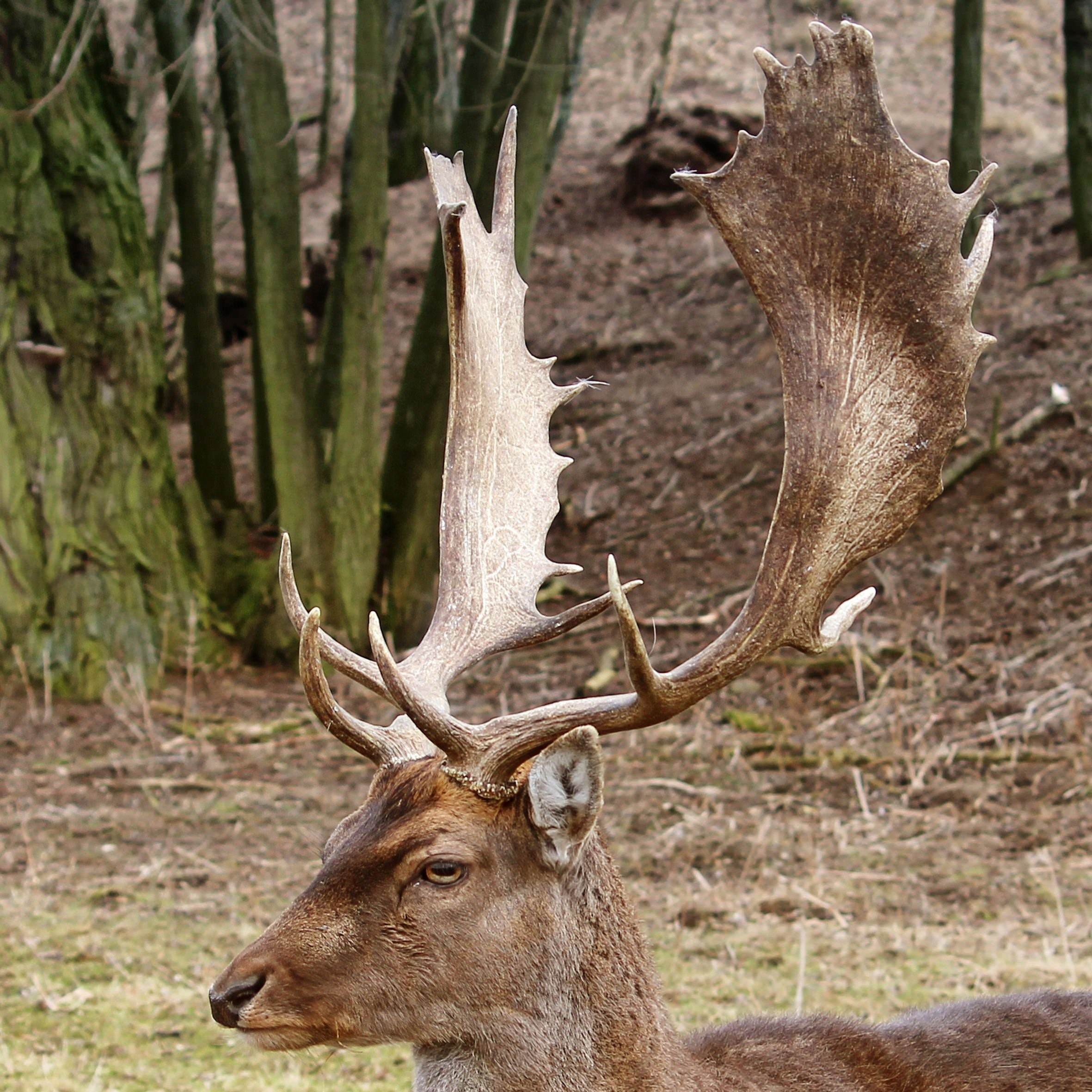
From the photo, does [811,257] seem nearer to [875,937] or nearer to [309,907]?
[309,907]

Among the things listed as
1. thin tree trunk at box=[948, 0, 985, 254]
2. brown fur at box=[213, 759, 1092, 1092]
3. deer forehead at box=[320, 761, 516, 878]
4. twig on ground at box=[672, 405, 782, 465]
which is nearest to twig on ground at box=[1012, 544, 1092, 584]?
thin tree trunk at box=[948, 0, 985, 254]

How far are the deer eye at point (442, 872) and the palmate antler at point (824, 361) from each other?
0.18 m

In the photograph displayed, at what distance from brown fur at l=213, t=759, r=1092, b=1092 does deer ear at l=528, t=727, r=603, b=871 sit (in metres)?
0.05

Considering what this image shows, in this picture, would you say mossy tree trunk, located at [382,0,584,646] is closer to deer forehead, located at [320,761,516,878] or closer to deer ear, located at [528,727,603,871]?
deer forehead, located at [320,761,516,878]

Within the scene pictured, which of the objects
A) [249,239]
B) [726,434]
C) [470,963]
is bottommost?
[470,963]

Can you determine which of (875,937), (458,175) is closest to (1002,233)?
(875,937)

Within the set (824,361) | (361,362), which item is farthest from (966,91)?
(824,361)

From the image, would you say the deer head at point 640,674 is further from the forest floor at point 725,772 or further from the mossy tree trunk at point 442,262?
the mossy tree trunk at point 442,262

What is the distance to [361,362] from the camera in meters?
9.14

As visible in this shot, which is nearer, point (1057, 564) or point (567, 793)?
point (567, 793)

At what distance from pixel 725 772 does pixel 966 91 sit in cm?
621

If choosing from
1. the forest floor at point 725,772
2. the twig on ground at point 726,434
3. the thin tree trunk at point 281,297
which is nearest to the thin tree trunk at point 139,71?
the thin tree trunk at point 281,297

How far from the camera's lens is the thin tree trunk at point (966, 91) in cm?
1112

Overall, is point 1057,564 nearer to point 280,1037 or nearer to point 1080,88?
point 1080,88
